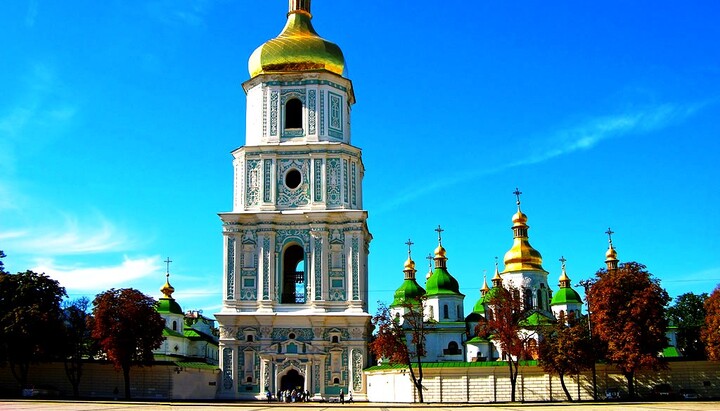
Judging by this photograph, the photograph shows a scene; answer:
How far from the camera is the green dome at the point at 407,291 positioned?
7188 cm

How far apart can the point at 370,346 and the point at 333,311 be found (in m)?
3.21

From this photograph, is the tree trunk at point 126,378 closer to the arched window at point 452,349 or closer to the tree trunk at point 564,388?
the tree trunk at point 564,388

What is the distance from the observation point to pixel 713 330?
45406 mm

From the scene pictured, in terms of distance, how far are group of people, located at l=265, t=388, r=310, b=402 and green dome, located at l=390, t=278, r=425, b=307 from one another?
24.1 meters

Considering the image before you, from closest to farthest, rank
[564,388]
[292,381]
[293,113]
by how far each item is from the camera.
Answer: [564,388], [292,381], [293,113]

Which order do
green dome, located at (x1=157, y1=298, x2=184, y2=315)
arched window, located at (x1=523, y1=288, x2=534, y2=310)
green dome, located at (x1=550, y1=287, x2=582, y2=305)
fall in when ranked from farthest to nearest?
green dome, located at (x1=157, y1=298, x2=184, y2=315) < green dome, located at (x1=550, y1=287, x2=582, y2=305) < arched window, located at (x1=523, y1=288, x2=534, y2=310)

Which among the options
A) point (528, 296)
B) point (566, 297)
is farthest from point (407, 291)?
point (566, 297)

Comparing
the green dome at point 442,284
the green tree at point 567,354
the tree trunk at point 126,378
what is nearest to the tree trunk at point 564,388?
the green tree at point 567,354

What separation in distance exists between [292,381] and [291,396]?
2.08m

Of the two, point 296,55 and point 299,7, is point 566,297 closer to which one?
point 296,55

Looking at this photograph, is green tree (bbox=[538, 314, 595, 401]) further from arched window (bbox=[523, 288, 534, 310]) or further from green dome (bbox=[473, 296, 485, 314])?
green dome (bbox=[473, 296, 485, 314])

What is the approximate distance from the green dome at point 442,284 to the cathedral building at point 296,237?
52.7ft

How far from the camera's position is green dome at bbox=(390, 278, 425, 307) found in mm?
→ 71875

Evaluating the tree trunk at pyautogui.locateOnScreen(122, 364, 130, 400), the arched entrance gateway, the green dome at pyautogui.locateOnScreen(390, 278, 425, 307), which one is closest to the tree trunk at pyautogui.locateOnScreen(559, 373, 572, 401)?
the arched entrance gateway
